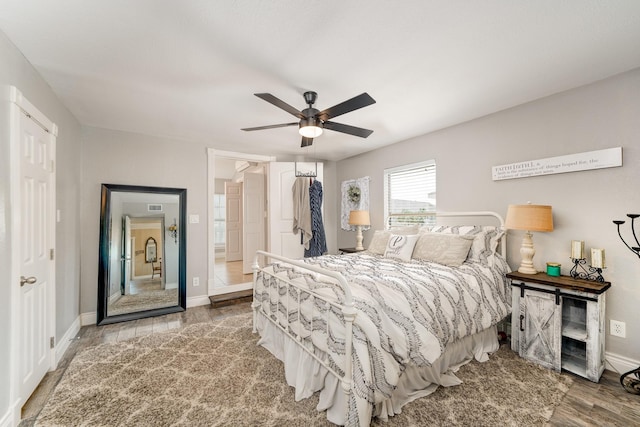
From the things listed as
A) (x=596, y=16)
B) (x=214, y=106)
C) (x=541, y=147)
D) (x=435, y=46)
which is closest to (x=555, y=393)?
(x=541, y=147)

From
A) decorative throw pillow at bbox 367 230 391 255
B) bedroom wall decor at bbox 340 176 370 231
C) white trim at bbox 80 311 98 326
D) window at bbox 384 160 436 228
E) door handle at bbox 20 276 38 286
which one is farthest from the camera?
bedroom wall decor at bbox 340 176 370 231

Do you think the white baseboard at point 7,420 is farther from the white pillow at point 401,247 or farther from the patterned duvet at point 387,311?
the white pillow at point 401,247

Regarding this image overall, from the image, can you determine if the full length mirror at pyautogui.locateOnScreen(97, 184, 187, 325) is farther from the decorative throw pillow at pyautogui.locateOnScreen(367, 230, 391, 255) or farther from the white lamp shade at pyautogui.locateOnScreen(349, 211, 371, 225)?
the decorative throw pillow at pyautogui.locateOnScreen(367, 230, 391, 255)

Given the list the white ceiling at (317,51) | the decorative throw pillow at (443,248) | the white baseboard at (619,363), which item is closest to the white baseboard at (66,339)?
the white ceiling at (317,51)

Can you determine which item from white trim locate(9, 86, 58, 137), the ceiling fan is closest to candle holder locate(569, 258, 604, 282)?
the ceiling fan

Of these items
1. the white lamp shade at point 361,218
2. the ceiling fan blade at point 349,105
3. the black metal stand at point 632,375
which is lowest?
the black metal stand at point 632,375

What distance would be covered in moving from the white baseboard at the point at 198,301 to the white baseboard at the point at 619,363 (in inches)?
177

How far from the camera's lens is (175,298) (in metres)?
3.90

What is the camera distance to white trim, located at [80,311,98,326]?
3.33 m

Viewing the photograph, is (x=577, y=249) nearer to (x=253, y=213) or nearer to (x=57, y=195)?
(x=57, y=195)

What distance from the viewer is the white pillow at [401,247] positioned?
3055 mm

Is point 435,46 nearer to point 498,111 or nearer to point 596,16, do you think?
point 596,16

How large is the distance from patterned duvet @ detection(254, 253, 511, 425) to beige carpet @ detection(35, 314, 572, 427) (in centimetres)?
35

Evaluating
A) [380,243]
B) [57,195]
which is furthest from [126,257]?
[380,243]
